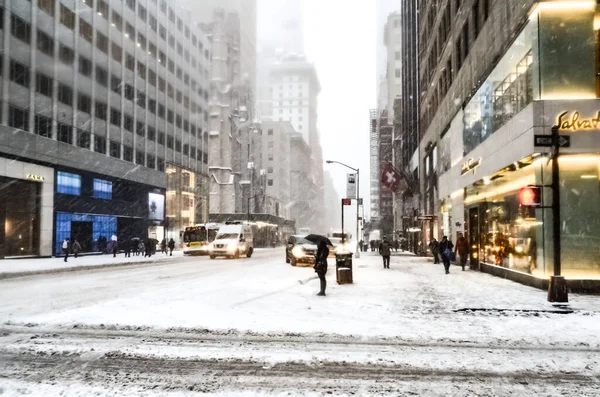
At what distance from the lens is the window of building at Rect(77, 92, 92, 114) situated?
4234cm

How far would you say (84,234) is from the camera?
4369 cm

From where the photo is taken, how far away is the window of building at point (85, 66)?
1681 inches

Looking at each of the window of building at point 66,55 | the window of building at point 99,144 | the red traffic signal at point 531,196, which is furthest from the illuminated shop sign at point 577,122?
the window of building at point 99,144

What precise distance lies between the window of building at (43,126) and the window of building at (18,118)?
1111 mm

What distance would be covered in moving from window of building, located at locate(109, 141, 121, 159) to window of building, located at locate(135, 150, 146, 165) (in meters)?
4.14

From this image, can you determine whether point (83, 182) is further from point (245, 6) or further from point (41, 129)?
point (245, 6)

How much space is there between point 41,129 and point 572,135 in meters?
35.4

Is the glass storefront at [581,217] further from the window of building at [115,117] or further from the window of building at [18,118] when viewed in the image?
the window of building at [115,117]

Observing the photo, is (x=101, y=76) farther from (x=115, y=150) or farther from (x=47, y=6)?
(x=47, y=6)

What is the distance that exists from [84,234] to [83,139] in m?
8.48

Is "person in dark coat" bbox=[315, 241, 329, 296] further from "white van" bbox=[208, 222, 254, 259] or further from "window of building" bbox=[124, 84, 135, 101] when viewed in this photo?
"window of building" bbox=[124, 84, 135, 101]

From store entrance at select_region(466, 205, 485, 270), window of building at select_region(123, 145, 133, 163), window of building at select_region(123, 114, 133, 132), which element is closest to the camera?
store entrance at select_region(466, 205, 485, 270)

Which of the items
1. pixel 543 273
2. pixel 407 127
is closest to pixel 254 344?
pixel 543 273

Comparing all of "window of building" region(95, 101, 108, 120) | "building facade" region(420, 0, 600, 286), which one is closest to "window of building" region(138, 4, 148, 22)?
"window of building" region(95, 101, 108, 120)
